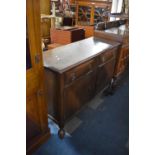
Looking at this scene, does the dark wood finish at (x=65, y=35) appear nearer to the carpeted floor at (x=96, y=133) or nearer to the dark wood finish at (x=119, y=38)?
the dark wood finish at (x=119, y=38)

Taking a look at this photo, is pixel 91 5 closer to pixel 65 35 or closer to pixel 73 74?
pixel 65 35

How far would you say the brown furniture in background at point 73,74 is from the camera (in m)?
1.35

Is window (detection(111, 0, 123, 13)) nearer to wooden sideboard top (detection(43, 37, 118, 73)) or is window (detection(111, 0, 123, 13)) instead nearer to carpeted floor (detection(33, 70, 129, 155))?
wooden sideboard top (detection(43, 37, 118, 73))

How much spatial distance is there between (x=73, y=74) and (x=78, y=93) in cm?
29

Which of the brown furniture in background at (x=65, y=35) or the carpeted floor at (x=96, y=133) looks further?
the brown furniture in background at (x=65, y=35)

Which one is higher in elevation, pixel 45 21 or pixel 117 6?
pixel 117 6

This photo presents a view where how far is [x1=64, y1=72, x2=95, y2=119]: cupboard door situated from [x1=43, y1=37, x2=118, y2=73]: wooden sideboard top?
189mm

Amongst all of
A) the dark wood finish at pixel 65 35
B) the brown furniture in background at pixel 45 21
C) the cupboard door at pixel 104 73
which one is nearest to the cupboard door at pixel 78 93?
the cupboard door at pixel 104 73

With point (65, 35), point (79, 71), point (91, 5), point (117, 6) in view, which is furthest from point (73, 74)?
point (91, 5)

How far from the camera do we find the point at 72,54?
1657 millimetres
